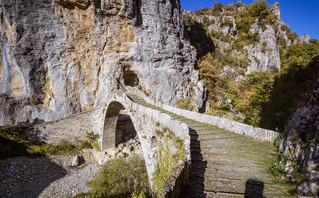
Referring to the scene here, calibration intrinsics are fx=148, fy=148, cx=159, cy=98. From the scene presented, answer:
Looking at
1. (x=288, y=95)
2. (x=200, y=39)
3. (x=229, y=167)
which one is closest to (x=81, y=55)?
(x=229, y=167)

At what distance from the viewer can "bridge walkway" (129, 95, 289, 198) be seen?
318 cm

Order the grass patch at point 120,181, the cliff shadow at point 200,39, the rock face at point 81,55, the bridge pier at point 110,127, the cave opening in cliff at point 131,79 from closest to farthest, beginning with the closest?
the grass patch at point 120,181, the bridge pier at point 110,127, the rock face at point 81,55, the cave opening in cliff at point 131,79, the cliff shadow at point 200,39

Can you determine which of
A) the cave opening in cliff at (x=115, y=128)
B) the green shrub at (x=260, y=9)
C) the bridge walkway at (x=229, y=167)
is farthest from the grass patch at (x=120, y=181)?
the green shrub at (x=260, y=9)

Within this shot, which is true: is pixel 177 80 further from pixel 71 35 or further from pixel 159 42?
pixel 71 35

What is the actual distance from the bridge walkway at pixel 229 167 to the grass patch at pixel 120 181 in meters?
4.88

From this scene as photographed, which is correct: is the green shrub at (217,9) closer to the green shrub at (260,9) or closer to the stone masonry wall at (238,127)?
the green shrub at (260,9)

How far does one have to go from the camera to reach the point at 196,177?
3.62 metres

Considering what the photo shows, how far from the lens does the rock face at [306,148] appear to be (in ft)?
8.95

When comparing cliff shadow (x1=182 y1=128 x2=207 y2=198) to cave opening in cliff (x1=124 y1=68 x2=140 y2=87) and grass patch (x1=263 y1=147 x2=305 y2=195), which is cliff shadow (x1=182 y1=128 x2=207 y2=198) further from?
cave opening in cliff (x1=124 y1=68 x2=140 y2=87)

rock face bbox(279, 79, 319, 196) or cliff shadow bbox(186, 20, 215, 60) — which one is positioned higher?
cliff shadow bbox(186, 20, 215, 60)

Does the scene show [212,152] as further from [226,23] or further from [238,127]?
[226,23]

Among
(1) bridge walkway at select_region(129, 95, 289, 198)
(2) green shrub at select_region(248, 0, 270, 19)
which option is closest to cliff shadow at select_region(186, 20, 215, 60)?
(2) green shrub at select_region(248, 0, 270, 19)

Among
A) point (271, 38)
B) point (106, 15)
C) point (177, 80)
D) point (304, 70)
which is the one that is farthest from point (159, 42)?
point (271, 38)

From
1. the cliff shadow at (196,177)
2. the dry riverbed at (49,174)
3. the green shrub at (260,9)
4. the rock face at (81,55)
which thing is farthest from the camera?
the green shrub at (260,9)
